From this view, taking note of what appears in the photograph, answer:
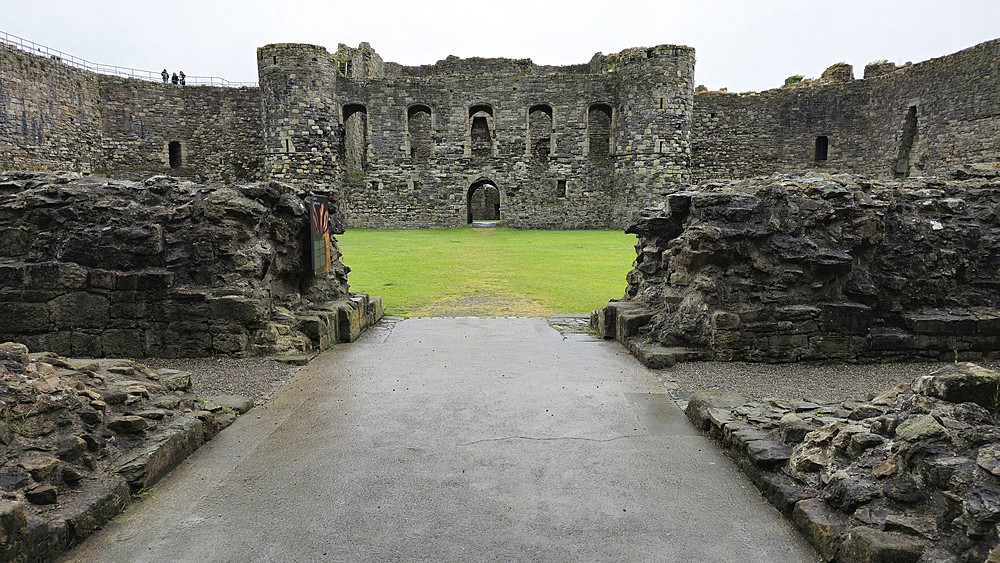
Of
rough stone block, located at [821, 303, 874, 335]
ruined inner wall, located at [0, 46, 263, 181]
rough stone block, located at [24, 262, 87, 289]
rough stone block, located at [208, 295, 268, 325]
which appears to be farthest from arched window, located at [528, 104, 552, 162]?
rough stone block, located at [24, 262, 87, 289]

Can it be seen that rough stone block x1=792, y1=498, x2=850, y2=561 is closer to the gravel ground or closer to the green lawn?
the gravel ground

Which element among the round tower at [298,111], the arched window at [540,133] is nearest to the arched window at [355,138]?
the round tower at [298,111]

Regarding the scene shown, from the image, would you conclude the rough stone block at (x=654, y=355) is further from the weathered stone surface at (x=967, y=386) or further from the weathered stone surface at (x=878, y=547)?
the weathered stone surface at (x=878, y=547)

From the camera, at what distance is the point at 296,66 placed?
86.4 ft

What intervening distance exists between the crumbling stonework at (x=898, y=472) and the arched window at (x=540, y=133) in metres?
26.6

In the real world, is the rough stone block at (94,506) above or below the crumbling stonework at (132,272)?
below

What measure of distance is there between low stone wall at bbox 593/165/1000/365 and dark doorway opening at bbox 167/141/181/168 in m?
31.6

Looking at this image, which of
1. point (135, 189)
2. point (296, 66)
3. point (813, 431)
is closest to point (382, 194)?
point (296, 66)

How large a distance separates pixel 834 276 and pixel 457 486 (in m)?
5.01

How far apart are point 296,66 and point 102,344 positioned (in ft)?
76.0

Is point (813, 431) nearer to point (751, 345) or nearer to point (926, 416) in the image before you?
point (926, 416)

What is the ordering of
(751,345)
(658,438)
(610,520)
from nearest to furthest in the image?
(610,520) < (658,438) < (751,345)

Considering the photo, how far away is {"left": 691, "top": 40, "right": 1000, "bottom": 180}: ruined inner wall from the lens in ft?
72.8

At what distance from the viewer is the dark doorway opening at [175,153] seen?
31.0m
